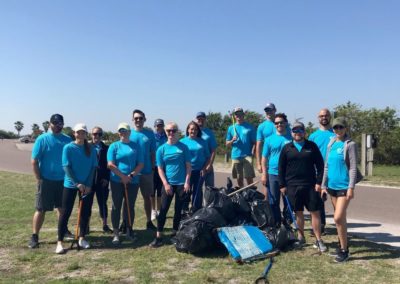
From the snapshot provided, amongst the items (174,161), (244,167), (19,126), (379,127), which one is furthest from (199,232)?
(19,126)

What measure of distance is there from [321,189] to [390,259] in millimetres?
1246

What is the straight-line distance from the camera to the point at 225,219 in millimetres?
5832

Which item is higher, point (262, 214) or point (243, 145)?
point (243, 145)

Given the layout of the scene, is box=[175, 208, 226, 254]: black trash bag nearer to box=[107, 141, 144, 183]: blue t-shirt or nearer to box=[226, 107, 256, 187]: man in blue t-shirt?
box=[107, 141, 144, 183]: blue t-shirt

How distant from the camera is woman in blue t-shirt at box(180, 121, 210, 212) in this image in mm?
6625

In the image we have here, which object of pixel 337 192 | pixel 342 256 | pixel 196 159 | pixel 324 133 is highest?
pixel 324 133

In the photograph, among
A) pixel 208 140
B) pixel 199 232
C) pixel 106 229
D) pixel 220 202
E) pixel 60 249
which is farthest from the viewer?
pixel 208 140

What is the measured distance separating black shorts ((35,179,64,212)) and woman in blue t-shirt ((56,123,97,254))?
29 centimetres

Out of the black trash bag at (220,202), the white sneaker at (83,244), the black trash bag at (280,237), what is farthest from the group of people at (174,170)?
the black trash bag at (220,202)

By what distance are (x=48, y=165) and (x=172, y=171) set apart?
1.87 m

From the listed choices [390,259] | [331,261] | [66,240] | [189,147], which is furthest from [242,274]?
[66,240]

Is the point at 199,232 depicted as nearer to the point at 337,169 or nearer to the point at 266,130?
the point at 337,169

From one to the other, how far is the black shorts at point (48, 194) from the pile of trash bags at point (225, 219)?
78.5 inches

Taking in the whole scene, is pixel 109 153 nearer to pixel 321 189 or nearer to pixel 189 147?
pixel 189 147
